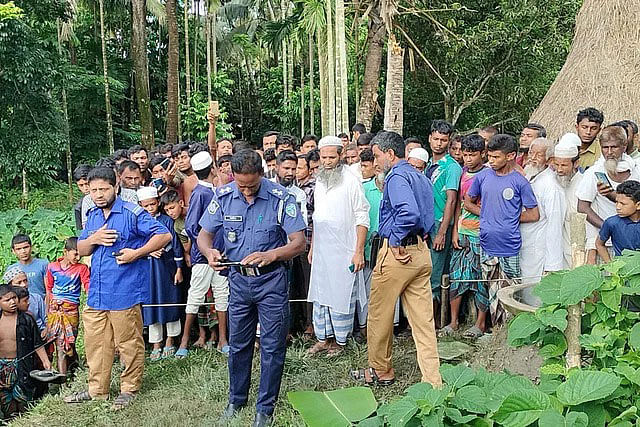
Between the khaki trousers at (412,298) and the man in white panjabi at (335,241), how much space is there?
668 millimetres

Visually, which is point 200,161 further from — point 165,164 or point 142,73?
point 142,73

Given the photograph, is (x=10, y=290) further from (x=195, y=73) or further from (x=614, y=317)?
(x=195, y=73)

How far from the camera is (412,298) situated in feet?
15.0

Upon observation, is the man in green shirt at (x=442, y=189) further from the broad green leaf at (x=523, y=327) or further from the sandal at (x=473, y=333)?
the broad green leaf at (x=523, y=327)

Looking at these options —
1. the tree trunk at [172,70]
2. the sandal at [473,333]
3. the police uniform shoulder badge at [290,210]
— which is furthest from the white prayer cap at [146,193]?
the tree trunk at [172,70]

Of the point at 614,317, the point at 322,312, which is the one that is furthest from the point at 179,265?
the point at 614,317

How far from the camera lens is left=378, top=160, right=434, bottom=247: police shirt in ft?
14.2

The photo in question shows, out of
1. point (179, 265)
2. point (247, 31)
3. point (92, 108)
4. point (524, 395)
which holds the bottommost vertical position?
point (179, 265)

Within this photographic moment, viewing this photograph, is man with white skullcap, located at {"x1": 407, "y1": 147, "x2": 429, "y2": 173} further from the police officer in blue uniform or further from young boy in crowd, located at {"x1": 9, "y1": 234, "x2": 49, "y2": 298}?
young boy in crowd, located at {"x1": 9, "y1": 234, "x2": 49, "y2": 298}

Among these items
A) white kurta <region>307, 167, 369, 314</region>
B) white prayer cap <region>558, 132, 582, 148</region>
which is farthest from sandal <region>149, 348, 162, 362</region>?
white prayer cap <region>558, 132, 582, 148</region>

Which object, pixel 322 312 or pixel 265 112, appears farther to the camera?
pixel 265 112

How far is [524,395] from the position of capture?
2.10m

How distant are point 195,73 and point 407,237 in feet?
64.6

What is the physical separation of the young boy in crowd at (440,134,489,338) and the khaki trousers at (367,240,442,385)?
1.14m
